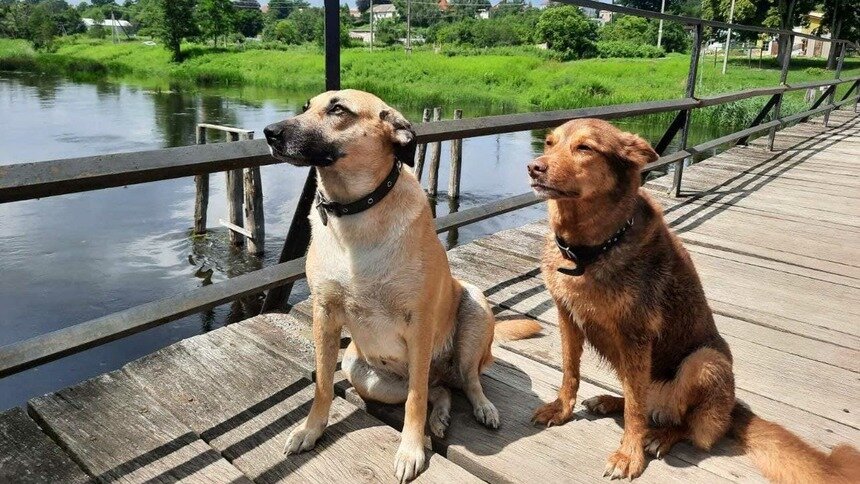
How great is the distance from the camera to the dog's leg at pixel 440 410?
7.01ft

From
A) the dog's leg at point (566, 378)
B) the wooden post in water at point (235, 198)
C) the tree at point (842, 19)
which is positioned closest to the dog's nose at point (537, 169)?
the dog's leg at point (566, 378)

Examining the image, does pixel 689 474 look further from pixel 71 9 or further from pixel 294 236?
pixel 71 9

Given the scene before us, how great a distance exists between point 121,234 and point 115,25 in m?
94.6

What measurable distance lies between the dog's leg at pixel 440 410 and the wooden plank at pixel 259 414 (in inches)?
5.2

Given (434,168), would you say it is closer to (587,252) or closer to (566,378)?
(566,378)

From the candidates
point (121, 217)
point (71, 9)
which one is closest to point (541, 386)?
point (121, 217)

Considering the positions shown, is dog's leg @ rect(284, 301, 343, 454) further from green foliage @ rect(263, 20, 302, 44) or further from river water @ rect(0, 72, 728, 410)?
green foliage @ rect(263, 20, 302, 44)

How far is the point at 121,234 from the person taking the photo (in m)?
12.7

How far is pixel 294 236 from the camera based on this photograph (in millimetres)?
2711

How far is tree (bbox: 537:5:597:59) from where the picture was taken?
5238cm

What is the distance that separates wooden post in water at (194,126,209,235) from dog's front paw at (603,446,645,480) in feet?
36.9

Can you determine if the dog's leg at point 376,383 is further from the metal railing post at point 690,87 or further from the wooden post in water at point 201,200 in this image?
the wooden post in water at point 201,200

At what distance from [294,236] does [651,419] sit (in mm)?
1658

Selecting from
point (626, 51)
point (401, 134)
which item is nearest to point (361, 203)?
point (401, 134)
